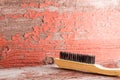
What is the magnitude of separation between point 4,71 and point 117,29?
1.81ft

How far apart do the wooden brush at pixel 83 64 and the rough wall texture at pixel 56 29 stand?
14 cm

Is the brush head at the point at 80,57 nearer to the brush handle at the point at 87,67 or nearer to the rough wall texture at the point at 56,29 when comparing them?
the brush handle at the point at 87,67

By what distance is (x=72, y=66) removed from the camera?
885mm

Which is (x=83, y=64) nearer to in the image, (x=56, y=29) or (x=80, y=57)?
(x=80, y=57)

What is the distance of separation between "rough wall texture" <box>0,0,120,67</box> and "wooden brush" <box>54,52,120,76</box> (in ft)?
0.47

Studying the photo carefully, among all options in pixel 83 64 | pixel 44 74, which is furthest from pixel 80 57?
pixel 44 74

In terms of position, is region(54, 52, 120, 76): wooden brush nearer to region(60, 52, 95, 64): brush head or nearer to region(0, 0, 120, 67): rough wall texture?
region(60, 52, 95, 64): brush head

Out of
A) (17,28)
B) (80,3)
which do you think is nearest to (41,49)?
(17,28)

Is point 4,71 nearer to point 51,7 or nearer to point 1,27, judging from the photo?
point 1,27

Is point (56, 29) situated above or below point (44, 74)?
above

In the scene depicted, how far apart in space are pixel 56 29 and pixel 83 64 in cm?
24

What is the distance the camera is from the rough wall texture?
3.18ft

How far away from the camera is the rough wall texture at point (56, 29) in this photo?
3.18ft

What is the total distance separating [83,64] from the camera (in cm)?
86
